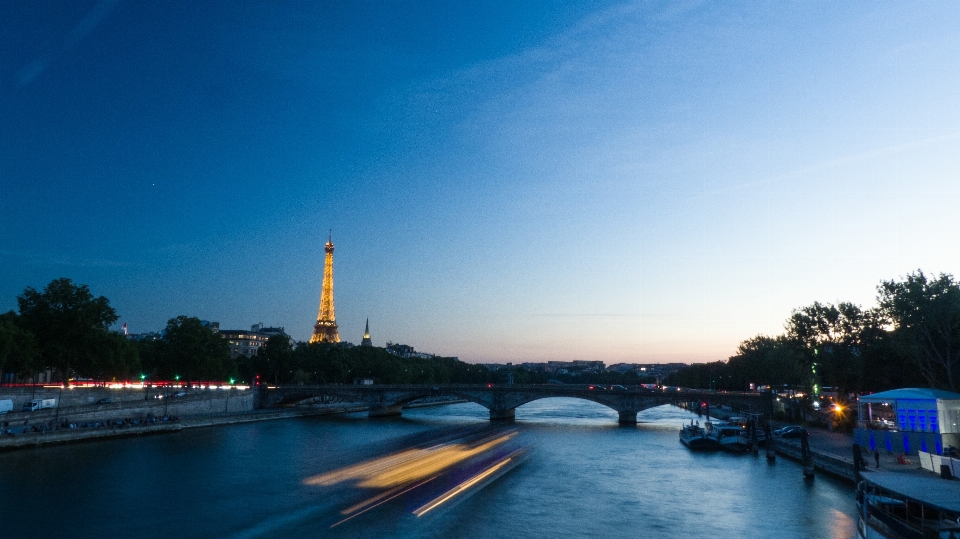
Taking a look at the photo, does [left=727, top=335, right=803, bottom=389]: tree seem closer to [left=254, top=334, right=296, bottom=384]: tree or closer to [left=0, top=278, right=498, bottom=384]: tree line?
[left=0, top=278, right=498, bottom=384]: tree line

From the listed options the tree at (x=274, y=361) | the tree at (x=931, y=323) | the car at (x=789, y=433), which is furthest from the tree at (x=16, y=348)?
the tree at (x=931, y=323)

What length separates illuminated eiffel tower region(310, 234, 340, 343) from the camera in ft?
402

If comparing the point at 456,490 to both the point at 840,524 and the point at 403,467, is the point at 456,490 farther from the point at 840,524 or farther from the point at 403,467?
the point at 840,524

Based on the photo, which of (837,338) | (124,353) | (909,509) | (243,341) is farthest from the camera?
(243,341)

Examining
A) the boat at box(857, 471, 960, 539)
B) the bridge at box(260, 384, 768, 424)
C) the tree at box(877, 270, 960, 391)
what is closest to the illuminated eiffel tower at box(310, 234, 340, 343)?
the bridge at box(260, 384, 768, 424)

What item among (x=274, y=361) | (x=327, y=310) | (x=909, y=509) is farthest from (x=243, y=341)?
(x=909, y=509)

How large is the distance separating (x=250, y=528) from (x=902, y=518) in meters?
17.5

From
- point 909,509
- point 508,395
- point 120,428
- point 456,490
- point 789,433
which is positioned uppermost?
point 508,395

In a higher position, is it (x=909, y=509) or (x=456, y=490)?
(x=909, y=509)

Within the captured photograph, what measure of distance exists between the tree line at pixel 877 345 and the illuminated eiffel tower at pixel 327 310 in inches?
2984

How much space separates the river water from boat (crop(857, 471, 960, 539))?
6499 millimetres

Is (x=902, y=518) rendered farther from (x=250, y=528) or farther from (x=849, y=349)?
(x=849, y=349)

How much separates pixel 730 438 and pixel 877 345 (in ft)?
43.7

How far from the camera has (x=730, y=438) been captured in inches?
1662
